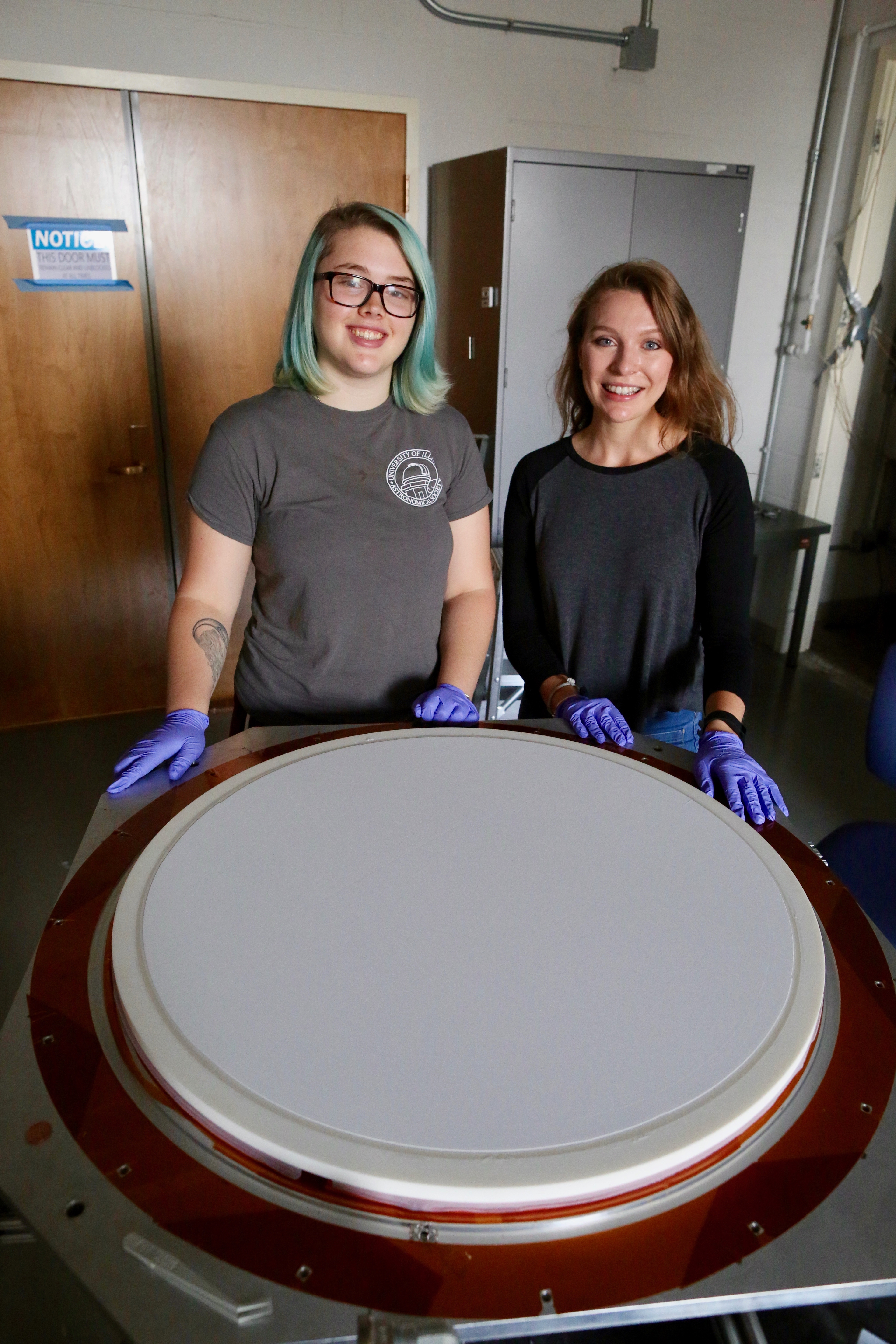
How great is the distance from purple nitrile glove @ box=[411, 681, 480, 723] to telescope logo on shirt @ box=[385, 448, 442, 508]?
1.01 feet

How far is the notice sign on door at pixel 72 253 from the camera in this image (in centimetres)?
273

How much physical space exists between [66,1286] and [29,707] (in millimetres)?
2452

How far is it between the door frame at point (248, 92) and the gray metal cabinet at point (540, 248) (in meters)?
0.12

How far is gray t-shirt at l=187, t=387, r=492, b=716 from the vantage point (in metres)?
1.34

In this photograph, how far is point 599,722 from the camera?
4.18 ft

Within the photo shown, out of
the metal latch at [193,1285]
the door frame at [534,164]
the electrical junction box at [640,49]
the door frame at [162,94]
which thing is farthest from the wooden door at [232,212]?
the metal latch at [193,1285]

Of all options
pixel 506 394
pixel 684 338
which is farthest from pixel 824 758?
pixel 684 338

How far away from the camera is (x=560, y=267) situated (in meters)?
2.81

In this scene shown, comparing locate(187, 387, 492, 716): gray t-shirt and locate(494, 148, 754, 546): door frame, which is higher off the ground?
locate(494, 148, 754, 546): door frame

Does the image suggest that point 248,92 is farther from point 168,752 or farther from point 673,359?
point 168,752

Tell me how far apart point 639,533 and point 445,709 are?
1.45 feet

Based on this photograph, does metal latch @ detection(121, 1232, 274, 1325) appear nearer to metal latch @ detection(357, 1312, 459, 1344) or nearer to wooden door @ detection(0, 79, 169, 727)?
metal latch @ detection(357, 1312, 459, 1344)

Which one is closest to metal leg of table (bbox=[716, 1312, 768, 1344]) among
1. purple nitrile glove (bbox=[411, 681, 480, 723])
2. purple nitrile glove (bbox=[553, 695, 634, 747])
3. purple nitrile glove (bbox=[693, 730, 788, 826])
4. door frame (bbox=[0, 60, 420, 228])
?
purple nitrile glove (bbox=[693, 730, 788, 826])

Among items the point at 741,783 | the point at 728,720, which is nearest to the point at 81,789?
the point at 728,720
